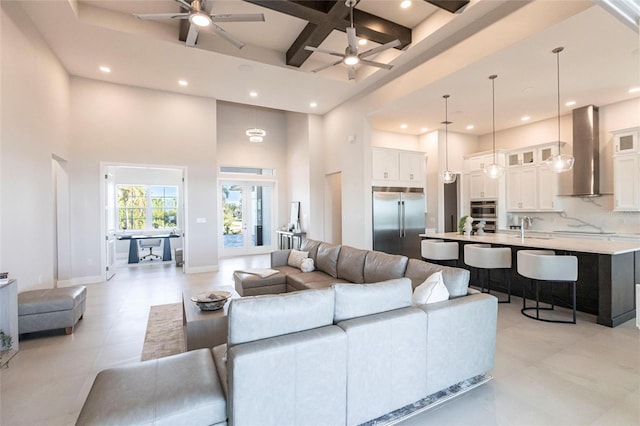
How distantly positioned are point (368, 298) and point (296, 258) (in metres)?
3.03

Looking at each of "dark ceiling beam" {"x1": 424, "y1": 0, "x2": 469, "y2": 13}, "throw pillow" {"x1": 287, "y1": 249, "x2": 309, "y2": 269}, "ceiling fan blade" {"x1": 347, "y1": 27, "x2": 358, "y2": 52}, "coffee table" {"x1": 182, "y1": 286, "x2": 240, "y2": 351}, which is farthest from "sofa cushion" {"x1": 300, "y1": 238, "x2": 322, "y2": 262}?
"dark ceiling beam" {"x1": 424, "y1": 0, "x2": 469, "y2": 13}

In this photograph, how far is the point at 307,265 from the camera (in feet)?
15.1

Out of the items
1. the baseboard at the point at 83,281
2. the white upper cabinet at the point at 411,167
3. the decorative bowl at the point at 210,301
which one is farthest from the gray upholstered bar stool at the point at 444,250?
the baseboard at the point at 83,281

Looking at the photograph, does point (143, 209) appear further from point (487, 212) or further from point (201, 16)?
point (487, 212)


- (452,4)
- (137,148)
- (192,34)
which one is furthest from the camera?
(137,148)

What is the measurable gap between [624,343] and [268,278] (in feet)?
13.4

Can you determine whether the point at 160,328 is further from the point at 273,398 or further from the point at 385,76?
the point at 385,76

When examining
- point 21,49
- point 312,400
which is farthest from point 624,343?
point 21,49

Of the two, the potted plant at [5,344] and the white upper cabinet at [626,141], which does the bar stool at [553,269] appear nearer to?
the white upper cabinet at [626,141]

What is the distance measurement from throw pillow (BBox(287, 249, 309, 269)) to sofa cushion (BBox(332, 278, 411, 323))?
9.17 ft

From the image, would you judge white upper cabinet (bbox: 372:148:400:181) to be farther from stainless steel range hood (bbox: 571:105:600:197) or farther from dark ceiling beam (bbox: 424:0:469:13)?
stainless steel range hood (bbox: 571:105:600:197)

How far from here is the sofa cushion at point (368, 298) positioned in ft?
6.25

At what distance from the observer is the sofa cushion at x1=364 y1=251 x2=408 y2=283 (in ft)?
10.7

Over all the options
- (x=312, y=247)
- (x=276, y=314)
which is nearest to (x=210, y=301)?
(x=276, y=314)
